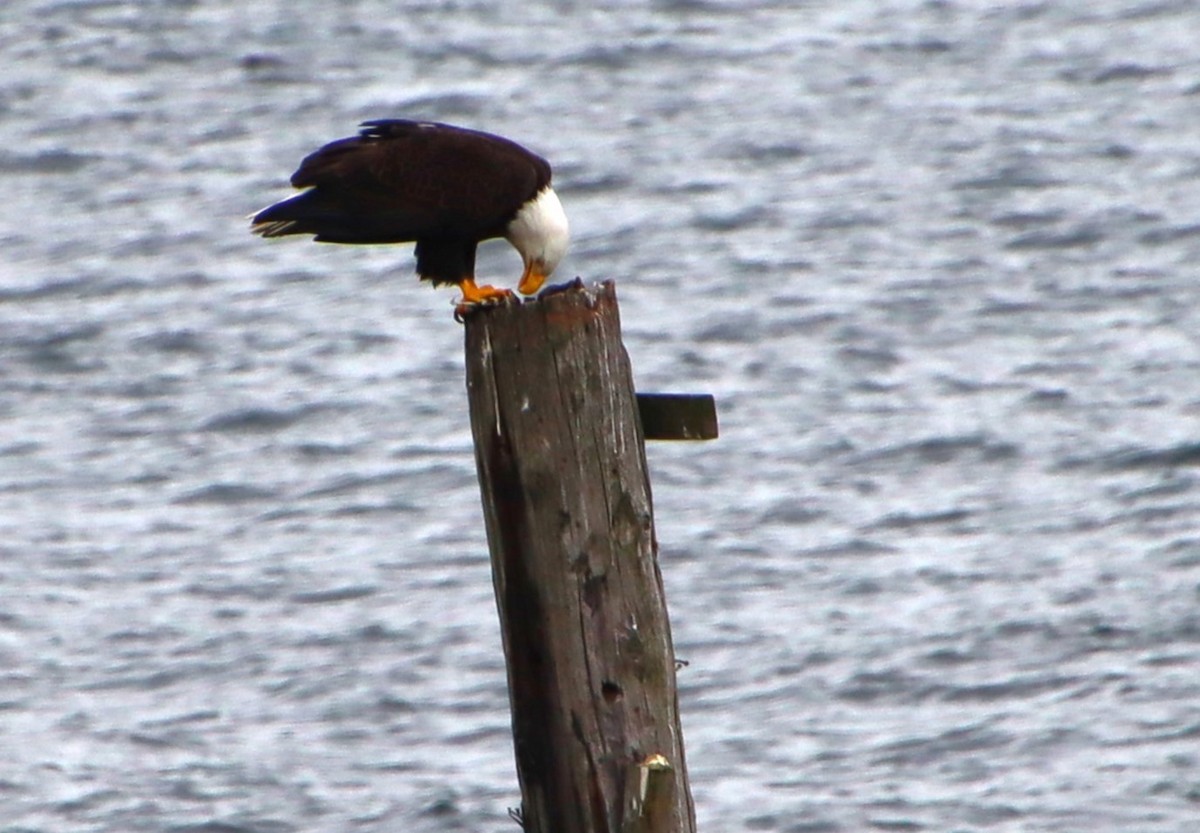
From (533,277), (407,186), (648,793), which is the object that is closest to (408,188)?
(407,186)

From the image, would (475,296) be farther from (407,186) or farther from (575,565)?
(575,565)

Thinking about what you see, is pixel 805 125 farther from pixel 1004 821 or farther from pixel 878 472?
pixel 1004 821

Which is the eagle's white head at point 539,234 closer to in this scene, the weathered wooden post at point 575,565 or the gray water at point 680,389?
the weathered wooden post at point 575,565

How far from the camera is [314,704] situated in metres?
9.02

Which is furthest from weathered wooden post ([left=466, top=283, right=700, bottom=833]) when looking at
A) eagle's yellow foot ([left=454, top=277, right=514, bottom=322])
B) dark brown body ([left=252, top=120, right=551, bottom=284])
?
dark brown body ([left=252, top=120, right=551, bottom=284])

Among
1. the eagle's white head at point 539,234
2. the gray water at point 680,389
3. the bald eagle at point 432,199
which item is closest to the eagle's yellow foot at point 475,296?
the bald eagle at point 432,199

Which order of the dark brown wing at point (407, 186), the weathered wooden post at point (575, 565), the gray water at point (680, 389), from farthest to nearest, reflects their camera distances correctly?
1. the gray water at point (680, 389)
2. the dark brown wing at point (407, 186)
3. the weathered wooden post at point (575, 565)

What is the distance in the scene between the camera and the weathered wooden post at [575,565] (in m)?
4.47

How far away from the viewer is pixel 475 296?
232 inches

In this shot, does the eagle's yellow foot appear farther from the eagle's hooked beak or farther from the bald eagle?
the eagle's hooked beak

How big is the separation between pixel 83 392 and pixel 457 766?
17.5 feet

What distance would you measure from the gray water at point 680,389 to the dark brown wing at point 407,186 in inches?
106

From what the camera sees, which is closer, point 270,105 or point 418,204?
point 418,204

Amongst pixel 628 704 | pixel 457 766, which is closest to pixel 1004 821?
pixel 457 766
